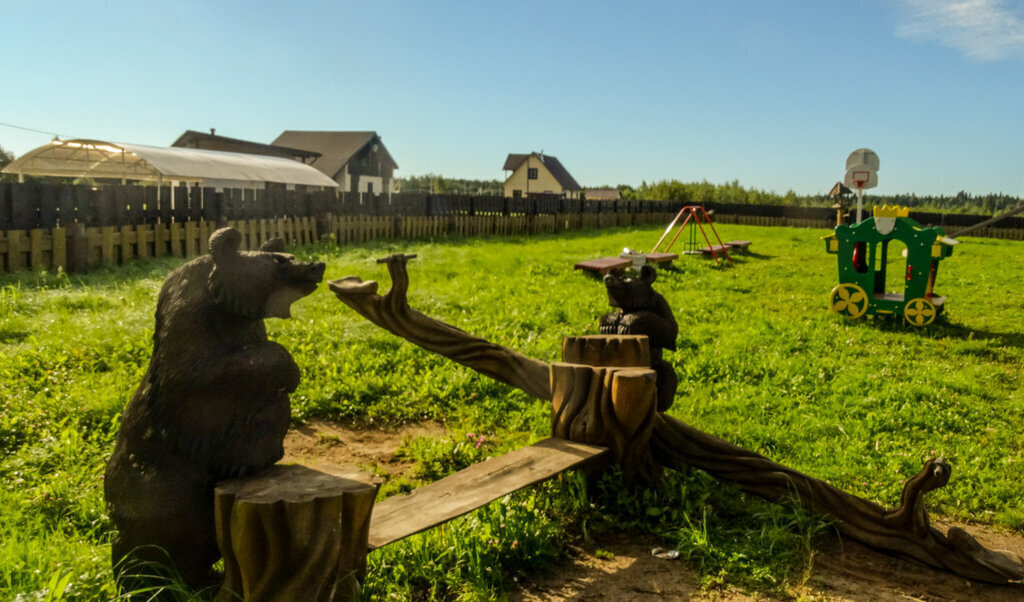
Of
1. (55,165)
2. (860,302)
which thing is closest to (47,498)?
(860,302)

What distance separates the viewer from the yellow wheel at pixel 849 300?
929cm

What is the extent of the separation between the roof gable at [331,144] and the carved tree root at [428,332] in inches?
1745

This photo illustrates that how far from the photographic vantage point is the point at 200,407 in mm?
2377

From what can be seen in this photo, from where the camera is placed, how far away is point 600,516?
3752 millimetres

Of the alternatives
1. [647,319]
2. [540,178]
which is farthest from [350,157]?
[647,319]

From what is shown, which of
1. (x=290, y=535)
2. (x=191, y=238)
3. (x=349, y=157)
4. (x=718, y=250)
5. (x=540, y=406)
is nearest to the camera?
(x=290, y=535)

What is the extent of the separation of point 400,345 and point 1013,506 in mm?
4788

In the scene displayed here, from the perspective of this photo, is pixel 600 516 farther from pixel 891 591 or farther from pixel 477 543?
pixel 891 591

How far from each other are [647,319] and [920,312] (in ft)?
20.5

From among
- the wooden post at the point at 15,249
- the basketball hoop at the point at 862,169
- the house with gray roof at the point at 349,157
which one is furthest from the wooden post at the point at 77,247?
the house with gray roof at the point at 349,157

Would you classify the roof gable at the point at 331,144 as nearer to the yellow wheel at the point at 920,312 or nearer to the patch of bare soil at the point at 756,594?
the yellow wheel at the point at 920,312

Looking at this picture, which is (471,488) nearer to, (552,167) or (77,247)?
(77,247)

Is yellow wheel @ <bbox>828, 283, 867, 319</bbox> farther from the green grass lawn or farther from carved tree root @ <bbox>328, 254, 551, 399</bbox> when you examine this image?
carved tree root @ <bbox>328, 254, 551, 399</bbox>

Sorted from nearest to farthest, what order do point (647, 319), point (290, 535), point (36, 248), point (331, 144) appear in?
point (290, 535), point (647, 319), point (36, 248), point (331, 144)
